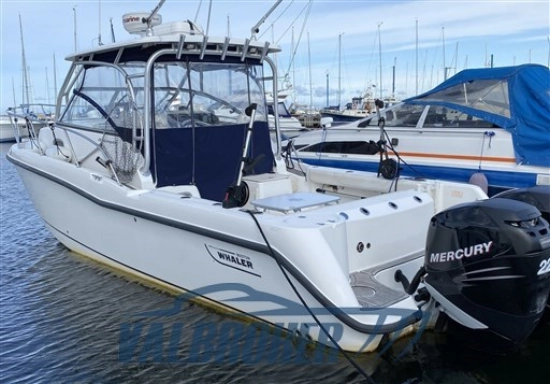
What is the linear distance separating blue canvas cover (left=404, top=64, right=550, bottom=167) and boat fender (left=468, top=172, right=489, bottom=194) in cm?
47

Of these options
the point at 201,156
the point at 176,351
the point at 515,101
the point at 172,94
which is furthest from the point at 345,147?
the point at 176,351

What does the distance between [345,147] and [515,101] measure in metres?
2.86

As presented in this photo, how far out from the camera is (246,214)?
3910 millimetres

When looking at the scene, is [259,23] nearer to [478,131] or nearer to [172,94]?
[172,94]

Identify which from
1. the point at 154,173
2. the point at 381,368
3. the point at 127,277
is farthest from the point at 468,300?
the point at 127,277

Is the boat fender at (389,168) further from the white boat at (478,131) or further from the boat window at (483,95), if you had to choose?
the boat window at (483,95)

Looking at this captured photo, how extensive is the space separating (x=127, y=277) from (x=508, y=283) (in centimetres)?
377

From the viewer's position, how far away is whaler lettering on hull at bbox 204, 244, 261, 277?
3.85m

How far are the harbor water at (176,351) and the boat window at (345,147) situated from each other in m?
4.69

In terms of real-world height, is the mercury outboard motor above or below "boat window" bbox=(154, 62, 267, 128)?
below

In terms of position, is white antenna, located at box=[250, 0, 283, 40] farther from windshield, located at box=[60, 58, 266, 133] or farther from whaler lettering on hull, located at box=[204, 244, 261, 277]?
whaler lettering on hull, located at box=[204, 244, 261, 277]

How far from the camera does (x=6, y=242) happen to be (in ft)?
24.4

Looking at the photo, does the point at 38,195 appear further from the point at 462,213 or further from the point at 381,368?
the point at 462,213

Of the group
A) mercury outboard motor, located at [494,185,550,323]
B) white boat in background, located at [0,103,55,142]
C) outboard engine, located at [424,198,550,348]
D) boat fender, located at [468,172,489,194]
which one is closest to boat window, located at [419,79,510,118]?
boat fender, located at [468,172,489,194]
